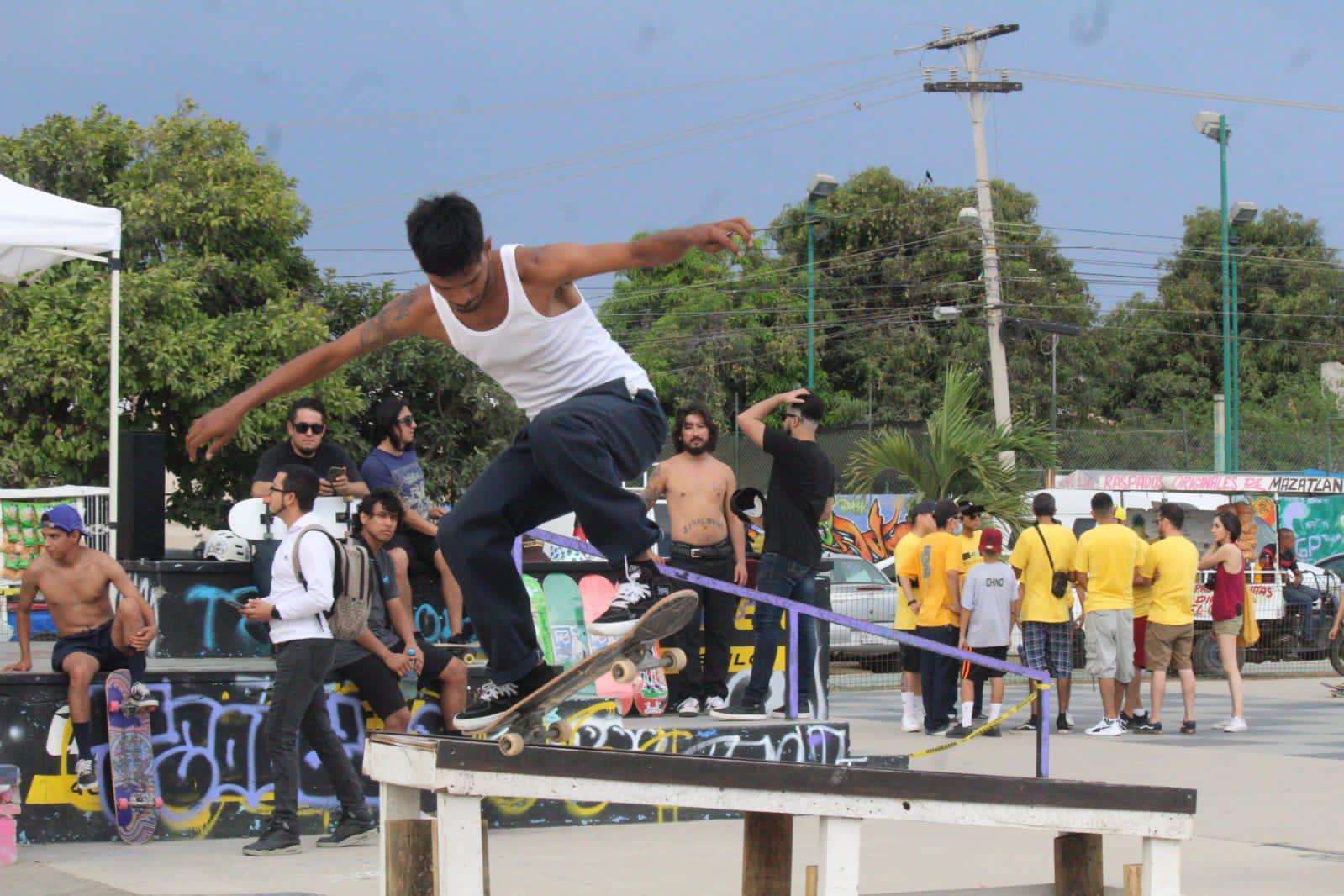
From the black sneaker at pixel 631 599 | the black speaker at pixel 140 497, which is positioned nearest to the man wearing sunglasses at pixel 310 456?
the black speaker at pixel 140 497

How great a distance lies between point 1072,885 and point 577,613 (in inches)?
178

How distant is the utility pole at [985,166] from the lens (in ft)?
89.6

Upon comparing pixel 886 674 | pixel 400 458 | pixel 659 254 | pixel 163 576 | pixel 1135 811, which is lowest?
pixel 886 674

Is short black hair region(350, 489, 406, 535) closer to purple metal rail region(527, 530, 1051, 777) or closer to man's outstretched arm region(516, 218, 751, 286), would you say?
purple metal rail region(527, 530, 1051, 777)

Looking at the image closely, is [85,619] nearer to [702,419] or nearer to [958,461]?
[702,419]

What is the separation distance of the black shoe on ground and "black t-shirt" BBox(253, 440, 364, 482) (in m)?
3.36

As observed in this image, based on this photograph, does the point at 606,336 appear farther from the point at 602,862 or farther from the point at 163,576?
the point at 163,576

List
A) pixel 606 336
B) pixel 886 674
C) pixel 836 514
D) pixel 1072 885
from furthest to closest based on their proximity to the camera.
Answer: pixel 836 514, pixel 886 674, pixel 1072 885, pixel 606 336

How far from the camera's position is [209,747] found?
7.98m

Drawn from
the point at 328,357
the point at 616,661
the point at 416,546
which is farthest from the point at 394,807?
the point at 416,546

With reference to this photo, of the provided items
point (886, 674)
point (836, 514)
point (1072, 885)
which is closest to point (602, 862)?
point (1072, 885)

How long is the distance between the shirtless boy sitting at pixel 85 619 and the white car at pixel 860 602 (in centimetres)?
1098

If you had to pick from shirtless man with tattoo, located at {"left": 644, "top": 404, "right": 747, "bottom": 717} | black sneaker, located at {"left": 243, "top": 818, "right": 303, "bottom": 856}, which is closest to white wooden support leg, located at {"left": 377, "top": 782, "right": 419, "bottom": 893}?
black sneaker, located at {"left": 243, "top": 818, "right": 303, "bottom": 856}

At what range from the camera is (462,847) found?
442 centimetres
